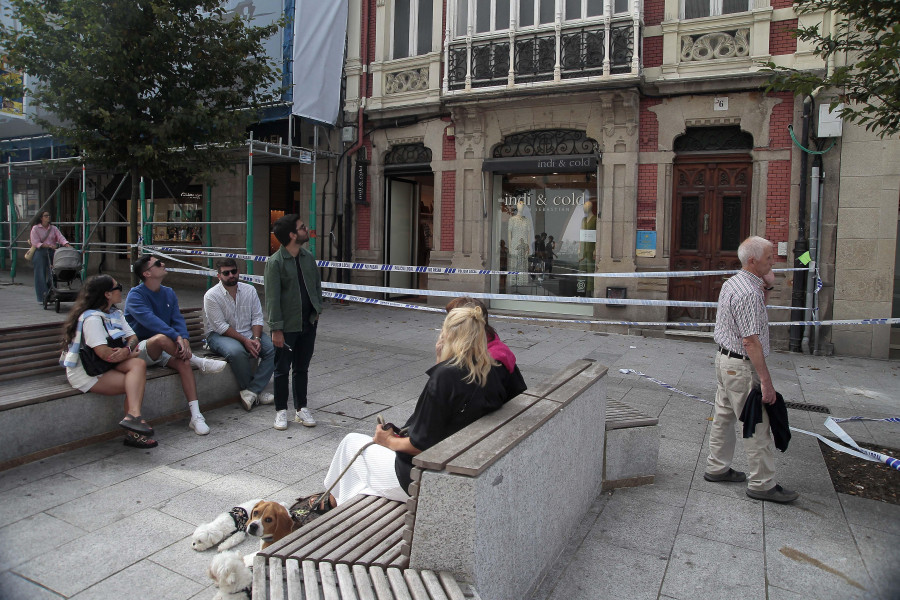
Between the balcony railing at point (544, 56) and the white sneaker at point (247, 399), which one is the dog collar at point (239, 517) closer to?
the white sneaker at point (247, 399)

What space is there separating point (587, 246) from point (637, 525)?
958cm

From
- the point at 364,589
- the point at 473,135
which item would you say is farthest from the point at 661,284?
the point at 364,589

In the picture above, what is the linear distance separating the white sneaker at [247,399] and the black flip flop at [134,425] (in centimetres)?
124

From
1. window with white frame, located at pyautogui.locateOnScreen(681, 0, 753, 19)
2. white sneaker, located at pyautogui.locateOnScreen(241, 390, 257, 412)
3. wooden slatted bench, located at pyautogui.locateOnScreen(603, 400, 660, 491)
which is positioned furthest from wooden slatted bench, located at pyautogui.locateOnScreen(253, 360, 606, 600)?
window with white frame, located at pyautogui.locateOnScreen(681, 0, 753, 19)

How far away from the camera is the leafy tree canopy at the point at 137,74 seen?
8.41 m

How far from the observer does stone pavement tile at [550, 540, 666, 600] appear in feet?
10.3

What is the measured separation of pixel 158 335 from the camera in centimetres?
539

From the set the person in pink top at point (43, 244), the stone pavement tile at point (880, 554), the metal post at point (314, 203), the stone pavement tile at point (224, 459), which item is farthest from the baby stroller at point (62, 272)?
the stone pavement tile at point (880, 554)

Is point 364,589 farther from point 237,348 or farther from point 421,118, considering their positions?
point 421,118

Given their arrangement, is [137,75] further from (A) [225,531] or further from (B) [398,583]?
(B) [398,583]

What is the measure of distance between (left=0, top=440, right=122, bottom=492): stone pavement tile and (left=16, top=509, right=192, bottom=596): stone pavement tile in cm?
105

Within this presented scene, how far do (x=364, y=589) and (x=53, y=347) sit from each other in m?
4.19

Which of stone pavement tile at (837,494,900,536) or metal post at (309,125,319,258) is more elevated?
metal post at (309,125,319,258)

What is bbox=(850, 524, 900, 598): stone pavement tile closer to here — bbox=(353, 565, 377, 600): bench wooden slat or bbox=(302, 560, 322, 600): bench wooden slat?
bbox=(353, 565, 377, 600): bench wooden slat
